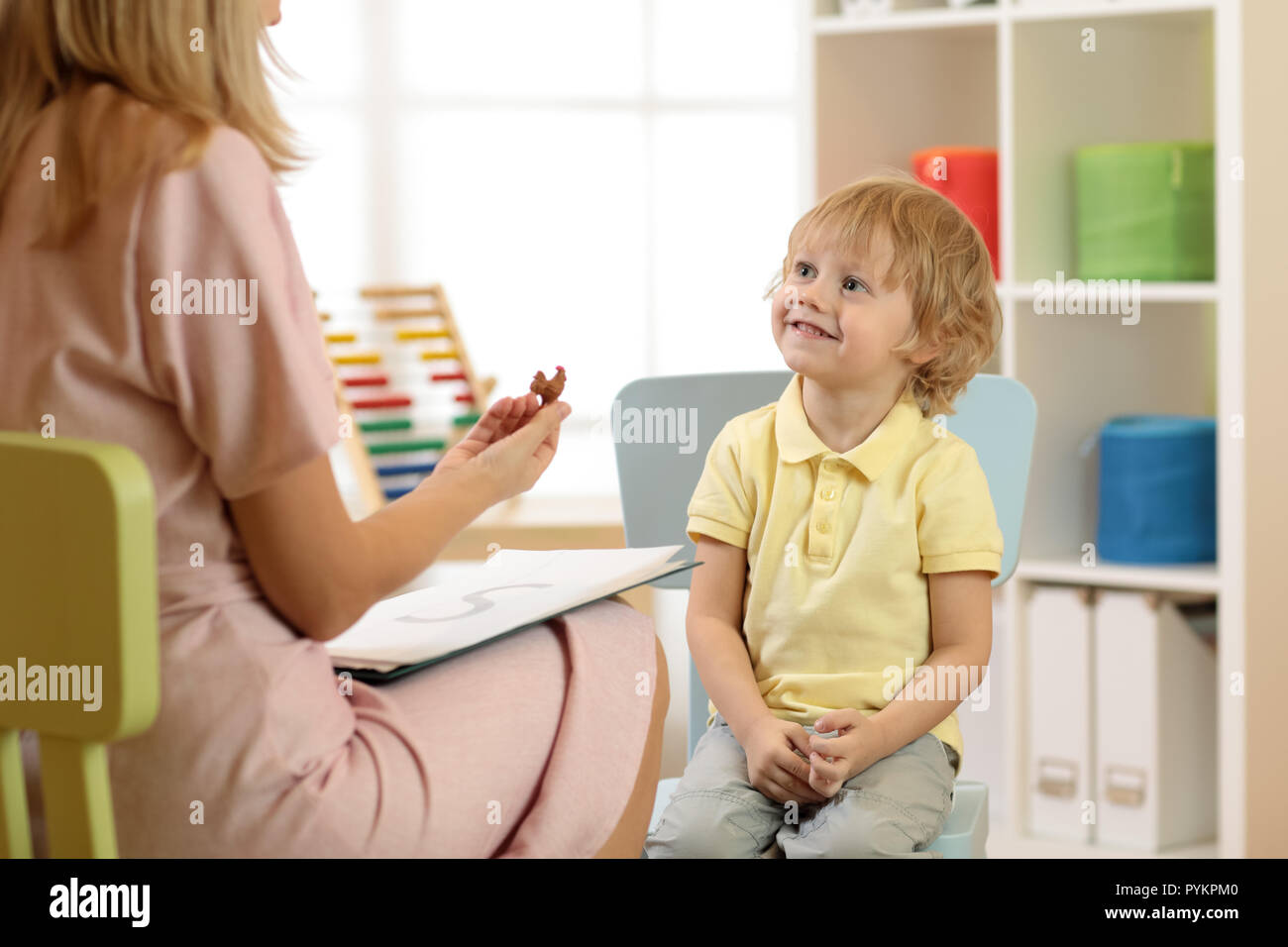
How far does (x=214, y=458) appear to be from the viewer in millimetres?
669

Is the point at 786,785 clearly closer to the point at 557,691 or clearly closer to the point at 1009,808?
the point at 557,691

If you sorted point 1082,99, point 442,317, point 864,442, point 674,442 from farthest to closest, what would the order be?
→ point 442,317 < point 1082,99 < point 674,442 < point 864,442

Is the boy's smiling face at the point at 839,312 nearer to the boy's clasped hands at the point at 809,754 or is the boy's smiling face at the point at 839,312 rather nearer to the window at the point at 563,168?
the boy's clasped hands at the point at 809,754

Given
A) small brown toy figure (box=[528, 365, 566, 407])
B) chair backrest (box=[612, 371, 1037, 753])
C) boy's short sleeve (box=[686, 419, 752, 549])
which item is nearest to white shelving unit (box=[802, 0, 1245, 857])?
chair backrest (box=[612, 371, 1037, 753])

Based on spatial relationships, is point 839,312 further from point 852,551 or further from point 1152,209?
point 1152,209

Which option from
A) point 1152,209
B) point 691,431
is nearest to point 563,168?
point 1152,209

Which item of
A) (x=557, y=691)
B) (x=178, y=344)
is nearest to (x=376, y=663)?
(x=557, y=691)

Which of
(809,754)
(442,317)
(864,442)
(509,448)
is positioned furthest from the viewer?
(442,317)

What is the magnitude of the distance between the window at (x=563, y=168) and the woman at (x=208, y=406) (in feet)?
6.96

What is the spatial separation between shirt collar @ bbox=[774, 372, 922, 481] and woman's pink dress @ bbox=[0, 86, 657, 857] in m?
0.43

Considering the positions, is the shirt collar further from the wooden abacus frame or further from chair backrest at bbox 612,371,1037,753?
the wooden abacus frame

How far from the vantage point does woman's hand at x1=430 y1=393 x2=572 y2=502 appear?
2.80 ft

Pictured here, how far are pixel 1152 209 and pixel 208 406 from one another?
5.07 ft

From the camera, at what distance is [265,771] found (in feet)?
2.24
